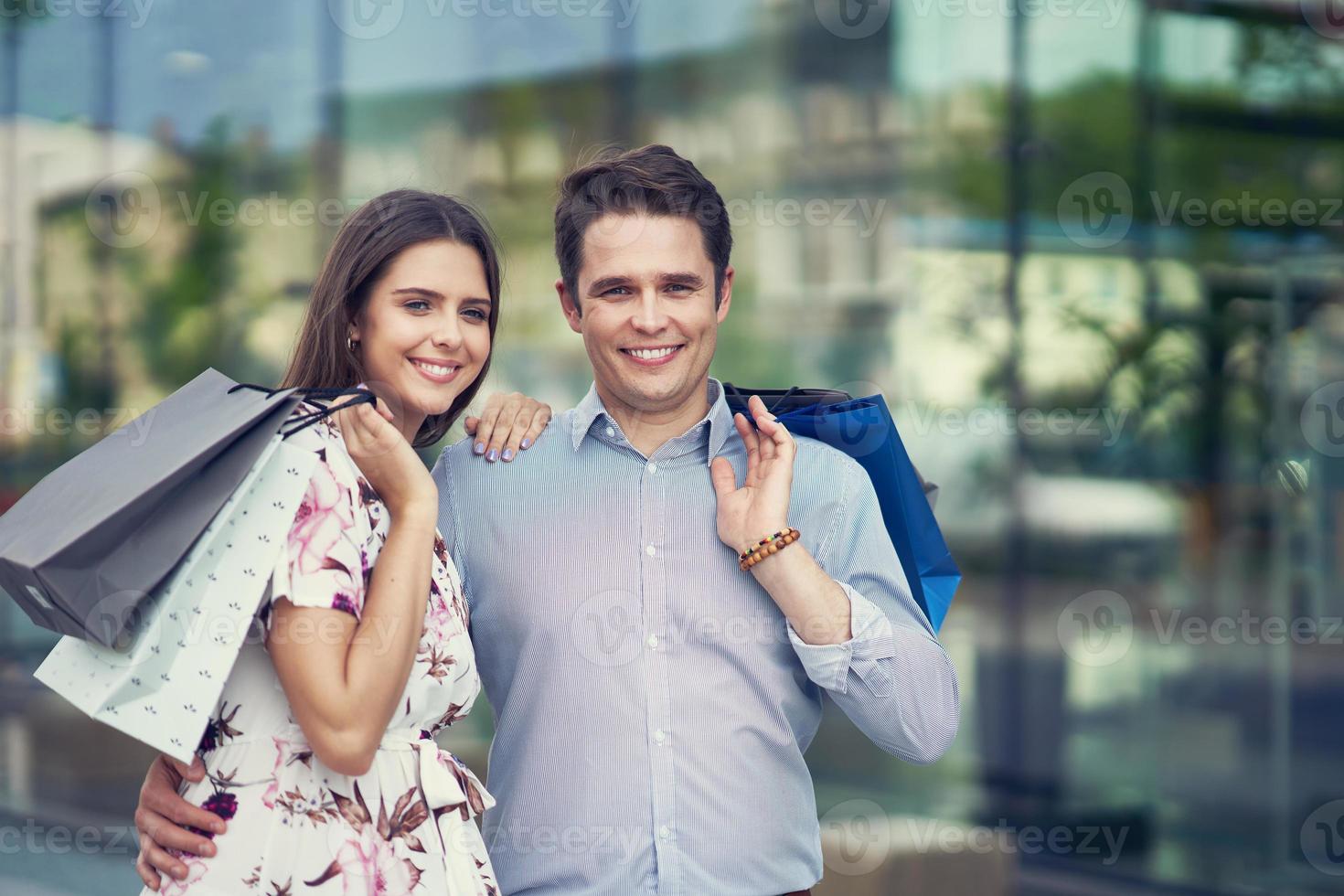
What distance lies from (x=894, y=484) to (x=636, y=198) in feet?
2.03

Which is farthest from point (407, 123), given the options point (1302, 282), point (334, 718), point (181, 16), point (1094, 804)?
point (334, 718)

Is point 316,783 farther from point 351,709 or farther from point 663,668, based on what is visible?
point 663,668

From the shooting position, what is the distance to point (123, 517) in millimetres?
1702

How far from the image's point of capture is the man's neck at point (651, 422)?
235 cm

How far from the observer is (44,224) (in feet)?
24.1

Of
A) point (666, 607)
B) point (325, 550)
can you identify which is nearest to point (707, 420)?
point (666, 607)

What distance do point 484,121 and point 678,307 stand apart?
4487mm

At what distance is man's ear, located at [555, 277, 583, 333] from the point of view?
2320 mm

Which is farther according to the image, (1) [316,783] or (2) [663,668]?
(2) [663,668]

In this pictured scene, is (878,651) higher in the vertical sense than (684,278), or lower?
lower

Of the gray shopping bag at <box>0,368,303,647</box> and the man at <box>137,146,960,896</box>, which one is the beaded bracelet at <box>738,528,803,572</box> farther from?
the gray shopping bag at <box>0,368,303,647</box>

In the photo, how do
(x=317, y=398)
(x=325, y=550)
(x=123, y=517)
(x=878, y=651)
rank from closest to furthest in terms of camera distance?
(x=123, y=517)
(x=325, y=550)
(x=317, y=398)
(x=878, y=651)

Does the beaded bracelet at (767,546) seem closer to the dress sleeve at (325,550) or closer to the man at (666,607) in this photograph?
the man at (666,607)

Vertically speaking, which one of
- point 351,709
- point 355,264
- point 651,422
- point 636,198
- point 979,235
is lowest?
point 351,709
